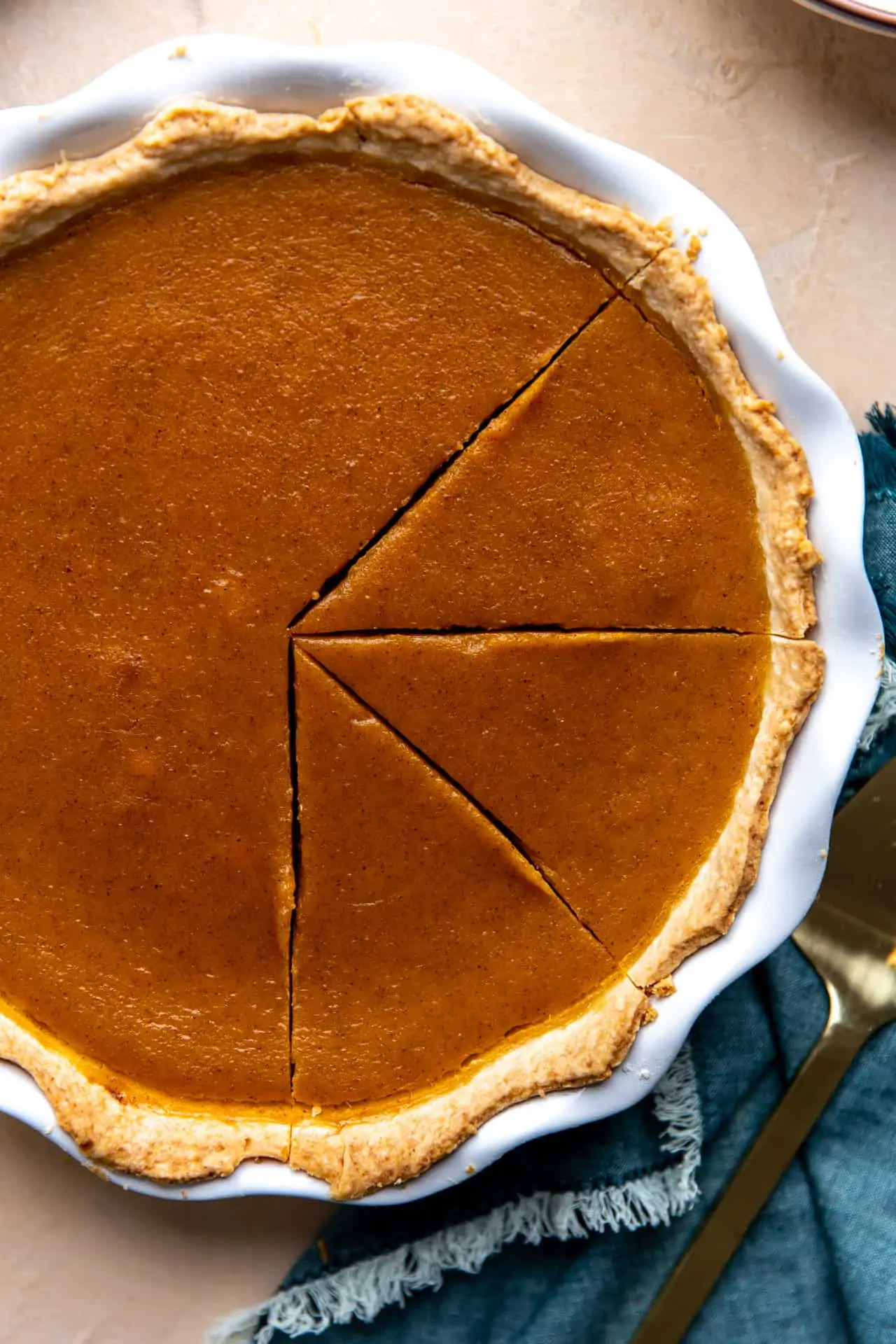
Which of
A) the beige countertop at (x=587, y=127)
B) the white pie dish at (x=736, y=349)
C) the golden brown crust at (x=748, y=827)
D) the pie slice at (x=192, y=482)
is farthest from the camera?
the beige countertop at (x=587, y=127)

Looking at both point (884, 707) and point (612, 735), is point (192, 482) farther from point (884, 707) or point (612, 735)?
point (884, 707)

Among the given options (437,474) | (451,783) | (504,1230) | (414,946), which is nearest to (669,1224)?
(504,1230)

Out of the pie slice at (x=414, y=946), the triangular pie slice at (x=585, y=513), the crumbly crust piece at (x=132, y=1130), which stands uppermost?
the triangular pie slice at (x=585, y=513)

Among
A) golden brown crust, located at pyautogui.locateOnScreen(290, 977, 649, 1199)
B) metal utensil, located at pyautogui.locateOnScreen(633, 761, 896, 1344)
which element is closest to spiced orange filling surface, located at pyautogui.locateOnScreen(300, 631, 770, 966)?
golden brown crust, located at pyautogui.locateOnScreen(290, 977, 649, 1199)

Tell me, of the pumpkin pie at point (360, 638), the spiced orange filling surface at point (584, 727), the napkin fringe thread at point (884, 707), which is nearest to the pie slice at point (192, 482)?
the pumpkin pie at point (360, 638)

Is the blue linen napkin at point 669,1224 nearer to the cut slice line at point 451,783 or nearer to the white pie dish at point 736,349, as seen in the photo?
the white pie dish at point 736,349

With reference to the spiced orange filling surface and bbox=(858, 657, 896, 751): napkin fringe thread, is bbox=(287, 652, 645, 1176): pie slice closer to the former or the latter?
the spiced orange filling surface

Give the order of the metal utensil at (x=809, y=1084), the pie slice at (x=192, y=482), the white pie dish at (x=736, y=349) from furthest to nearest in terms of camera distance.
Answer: the metal utensil at (x=809, y=1084) → the pie slice at (x=192, y=482) → the white pie dish at (x=736, y=349)

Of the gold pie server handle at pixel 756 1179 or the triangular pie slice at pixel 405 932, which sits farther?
the gold pie server handle at pixel 756 1179
